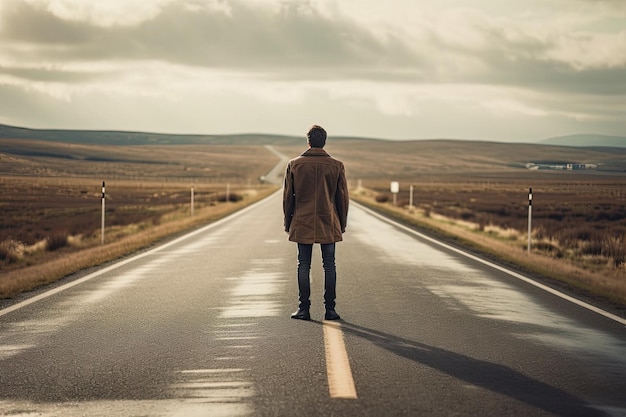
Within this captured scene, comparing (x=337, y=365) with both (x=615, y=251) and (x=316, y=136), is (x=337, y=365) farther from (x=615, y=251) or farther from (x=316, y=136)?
(x=615, y=251)

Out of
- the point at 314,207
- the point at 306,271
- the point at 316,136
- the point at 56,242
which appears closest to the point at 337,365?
the point at 306,271

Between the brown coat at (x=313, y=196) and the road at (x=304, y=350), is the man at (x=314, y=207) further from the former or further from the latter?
the road at (x=304, y=350)

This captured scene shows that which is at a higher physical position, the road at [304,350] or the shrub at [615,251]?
the road at [304,350]

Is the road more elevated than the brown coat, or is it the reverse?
the brown coat

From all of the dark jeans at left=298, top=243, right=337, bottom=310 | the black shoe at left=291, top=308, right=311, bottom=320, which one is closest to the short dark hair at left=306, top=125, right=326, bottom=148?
the dark jeans at left=298, top=243, right=337, bottom=310

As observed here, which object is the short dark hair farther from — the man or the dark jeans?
the dark jeans

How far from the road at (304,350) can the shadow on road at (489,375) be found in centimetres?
2

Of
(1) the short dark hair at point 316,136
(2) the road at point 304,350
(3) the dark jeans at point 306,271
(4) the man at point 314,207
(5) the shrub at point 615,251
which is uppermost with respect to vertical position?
(1) the short dark hair at point 316,136

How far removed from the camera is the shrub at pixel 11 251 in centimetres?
1859

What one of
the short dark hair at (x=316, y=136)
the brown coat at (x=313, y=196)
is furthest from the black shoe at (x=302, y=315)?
the short dark hair at (x=316, y=136)

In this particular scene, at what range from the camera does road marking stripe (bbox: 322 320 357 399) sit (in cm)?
508

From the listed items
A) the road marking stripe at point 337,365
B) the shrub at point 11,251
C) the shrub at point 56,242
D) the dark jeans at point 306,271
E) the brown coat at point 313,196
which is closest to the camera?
the road marking stripe at point 337,365

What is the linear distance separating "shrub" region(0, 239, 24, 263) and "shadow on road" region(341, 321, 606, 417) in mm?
13867

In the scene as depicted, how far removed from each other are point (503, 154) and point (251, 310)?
18168 centimetres
